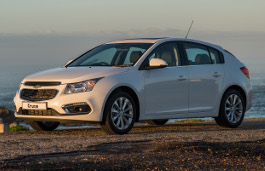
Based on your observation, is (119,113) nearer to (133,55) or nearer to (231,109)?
(133,55)

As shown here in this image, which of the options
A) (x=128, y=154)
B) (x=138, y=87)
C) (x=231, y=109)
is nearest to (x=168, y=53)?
(x=138, y=87)

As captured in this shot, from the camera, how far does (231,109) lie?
1177 centimetres

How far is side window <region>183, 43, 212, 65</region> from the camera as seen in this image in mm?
11258

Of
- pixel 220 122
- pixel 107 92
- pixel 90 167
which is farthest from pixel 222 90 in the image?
pixel 90 167

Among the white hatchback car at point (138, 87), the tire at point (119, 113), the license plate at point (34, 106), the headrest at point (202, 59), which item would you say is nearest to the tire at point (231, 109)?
the white hatchback car at point (138, 87)

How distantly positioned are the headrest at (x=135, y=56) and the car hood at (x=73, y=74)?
378 mm

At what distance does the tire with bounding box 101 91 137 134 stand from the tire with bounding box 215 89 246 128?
2440 mm

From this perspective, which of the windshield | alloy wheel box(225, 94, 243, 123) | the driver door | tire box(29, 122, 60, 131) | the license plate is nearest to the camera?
the license plate

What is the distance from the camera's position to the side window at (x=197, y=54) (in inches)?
443

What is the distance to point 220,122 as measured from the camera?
11.8 meters

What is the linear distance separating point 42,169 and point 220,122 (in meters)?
6.30

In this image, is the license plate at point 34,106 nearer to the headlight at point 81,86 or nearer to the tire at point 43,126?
the headlight at point 81,86

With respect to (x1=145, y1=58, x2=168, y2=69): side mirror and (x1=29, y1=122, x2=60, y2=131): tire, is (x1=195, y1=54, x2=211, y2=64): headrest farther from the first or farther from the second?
(x1=29, y1=122, x2=60, y2=131): tire

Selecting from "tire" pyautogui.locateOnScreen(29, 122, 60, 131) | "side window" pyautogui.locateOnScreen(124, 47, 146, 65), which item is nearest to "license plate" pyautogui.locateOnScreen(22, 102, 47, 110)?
"tire" pyautogui.locateOnScreen(29, 122, 60, 131)
